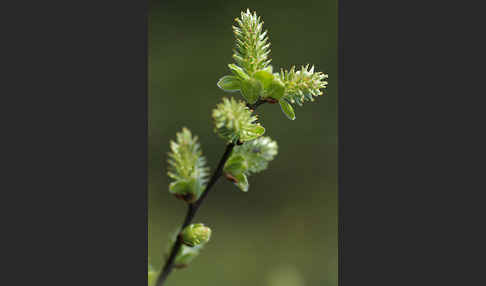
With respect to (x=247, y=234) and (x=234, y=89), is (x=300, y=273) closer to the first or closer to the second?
(x=247, y=234)

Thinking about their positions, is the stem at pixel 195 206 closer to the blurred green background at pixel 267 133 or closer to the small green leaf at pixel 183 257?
the small green leaf at pixel 183 257

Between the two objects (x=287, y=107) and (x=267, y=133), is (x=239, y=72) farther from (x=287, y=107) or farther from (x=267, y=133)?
(x=267, y=133)

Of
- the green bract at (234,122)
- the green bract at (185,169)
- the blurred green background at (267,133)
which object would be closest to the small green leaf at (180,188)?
the green bract at (185,169)

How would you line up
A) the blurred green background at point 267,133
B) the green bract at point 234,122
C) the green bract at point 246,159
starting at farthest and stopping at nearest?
the blurred green background at point 267,133
the green bract at point 246,159
the green bract at point 234,122

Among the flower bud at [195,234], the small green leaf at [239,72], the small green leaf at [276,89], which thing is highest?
the small green leaf at [239,72]

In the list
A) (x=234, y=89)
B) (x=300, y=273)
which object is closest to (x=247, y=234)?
(x=300, y=273)

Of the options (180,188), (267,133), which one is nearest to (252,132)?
(180,188)
